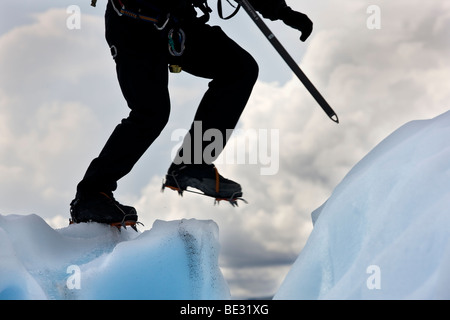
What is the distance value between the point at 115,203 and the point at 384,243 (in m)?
2.26

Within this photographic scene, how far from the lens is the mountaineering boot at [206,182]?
417 cm

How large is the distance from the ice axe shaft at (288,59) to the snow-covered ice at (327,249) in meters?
0.48

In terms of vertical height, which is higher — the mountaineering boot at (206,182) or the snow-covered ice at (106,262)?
the mountaineering boot at (206,182)

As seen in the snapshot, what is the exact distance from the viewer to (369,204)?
3.19 m

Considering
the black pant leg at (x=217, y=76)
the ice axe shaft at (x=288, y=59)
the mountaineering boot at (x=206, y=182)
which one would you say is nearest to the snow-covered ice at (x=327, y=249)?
the mountaineering boot at (x=206, y=182)

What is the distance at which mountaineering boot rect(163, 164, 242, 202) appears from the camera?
4172 mm

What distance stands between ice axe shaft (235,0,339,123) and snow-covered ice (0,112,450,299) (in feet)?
1.57

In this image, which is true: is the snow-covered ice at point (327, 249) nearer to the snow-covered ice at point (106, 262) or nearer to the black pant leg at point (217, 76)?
the snow-covered ice at point (106, 262)

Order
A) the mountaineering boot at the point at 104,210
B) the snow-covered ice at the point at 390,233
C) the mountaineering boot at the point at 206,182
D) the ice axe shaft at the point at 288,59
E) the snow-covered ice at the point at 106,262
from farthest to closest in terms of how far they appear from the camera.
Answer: the mountaineering boot at the point at 104,210, the mountaineering boot at the point at 206,182, the ice axe shaft at the point at 288,59, the snow-covered ice at the point at 106,262, the snow-covered ice at the point at 390,233

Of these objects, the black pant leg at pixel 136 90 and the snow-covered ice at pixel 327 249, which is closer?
the snow-covered ice at pixel 327 249

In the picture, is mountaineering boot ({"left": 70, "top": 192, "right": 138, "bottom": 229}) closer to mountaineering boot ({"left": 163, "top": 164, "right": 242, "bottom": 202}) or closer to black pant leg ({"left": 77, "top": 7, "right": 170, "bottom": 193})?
black pant leg ({"left": 77, "top": 7, "right": 170, "bottom": 193})

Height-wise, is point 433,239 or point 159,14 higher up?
point 159,14
